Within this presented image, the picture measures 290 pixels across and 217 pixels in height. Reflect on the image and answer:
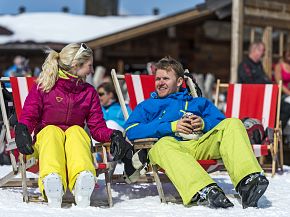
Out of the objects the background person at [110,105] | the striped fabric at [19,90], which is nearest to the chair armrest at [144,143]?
the striped fabric at [19,90]

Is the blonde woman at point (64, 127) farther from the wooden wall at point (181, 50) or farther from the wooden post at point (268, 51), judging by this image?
the wooden wall at point (181, 50)

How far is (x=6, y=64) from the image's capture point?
626 inches

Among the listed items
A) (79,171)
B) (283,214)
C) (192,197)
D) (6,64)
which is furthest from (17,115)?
(6,64)

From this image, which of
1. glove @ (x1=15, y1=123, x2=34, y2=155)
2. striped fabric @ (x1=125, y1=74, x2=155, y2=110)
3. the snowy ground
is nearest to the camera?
the snowy ground

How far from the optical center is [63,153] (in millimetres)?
4465

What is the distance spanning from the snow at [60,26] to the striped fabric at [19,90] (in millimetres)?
9335

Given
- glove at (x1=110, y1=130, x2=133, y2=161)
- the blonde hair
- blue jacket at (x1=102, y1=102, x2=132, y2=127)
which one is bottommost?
blue jacket at (x1=102, y1=102, x2=132, y2=127)

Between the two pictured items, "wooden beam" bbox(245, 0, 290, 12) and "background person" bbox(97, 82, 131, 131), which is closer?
"background person" bbox(97, 82, 131, 131)

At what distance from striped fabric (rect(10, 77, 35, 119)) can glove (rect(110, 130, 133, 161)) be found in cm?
126

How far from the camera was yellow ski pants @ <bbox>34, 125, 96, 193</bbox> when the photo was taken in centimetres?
434

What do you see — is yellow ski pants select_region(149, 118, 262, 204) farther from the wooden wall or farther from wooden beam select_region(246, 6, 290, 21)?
the wooden wall

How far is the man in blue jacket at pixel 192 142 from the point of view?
423cm

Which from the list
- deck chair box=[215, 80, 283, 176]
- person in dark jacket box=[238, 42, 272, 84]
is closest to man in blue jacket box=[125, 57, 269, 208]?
deck chair box=[215, 80, 283, 176]

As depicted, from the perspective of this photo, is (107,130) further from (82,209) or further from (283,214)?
(283,214)
